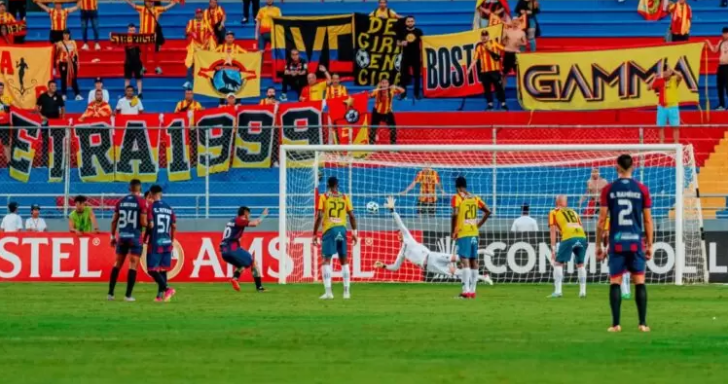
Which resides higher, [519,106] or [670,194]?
[519,106]

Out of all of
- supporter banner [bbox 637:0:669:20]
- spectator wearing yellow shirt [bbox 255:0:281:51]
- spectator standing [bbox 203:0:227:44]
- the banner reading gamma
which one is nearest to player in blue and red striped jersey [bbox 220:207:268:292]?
the banner reading gamma

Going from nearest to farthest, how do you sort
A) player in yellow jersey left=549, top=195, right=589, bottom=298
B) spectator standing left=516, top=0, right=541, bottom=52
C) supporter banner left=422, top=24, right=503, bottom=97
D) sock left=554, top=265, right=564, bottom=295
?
1. sock left=554, top=265, right=564, bottom=295
2. player in yellow jersey left=549, top=195, right=589, bottom=298
3. supporter banner left=422, top=24, right=503, bottom=97
4. spectator standing left=516, top=0, right=541, bottom=52

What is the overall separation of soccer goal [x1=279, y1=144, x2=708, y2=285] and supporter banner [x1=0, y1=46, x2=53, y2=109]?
8789 mm

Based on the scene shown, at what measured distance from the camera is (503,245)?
32125 mm

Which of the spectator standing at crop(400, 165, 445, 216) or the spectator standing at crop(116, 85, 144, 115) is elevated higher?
the spectator standing at crop(116, 85, 144, 115)

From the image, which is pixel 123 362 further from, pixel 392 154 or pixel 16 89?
pixel 16 89

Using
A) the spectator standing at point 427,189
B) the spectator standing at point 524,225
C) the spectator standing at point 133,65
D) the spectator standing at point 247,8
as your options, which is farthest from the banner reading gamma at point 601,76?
the spectator standing at point 133,65

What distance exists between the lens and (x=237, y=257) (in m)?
29.4

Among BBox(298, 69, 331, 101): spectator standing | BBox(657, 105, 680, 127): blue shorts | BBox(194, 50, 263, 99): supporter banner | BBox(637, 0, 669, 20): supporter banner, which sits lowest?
BBox(657, 105, 680, 127): blue shorts

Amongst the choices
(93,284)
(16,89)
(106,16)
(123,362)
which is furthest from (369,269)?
(123,362)

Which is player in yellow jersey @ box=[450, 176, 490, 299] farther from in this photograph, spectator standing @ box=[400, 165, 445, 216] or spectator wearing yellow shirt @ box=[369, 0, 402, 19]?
spectator wearing yellow shirt @ box=[369, 0, 402, 19]

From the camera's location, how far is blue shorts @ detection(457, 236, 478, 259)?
1034 inches

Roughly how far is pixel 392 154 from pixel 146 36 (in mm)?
10186

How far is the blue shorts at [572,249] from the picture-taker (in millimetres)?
26859
